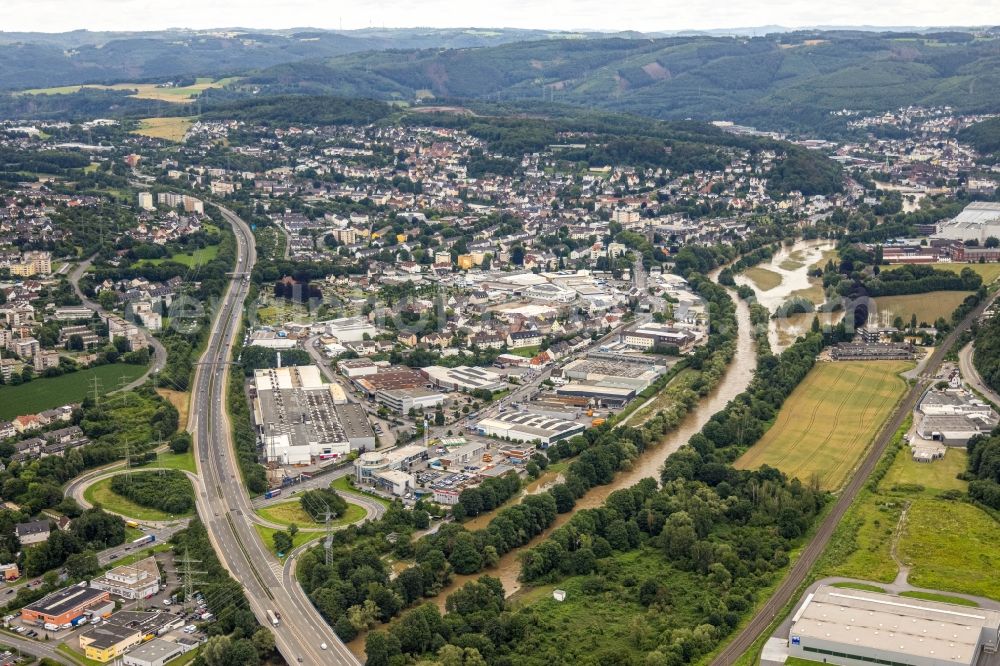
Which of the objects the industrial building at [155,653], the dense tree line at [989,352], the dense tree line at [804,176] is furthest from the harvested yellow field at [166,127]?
the industrial building at [155,653]

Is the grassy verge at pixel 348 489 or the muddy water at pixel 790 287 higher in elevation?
the grassy verge at pixel 348 489

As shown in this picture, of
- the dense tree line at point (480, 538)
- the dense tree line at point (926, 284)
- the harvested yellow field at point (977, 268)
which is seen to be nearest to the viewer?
the dense tree line at point (480, 538)

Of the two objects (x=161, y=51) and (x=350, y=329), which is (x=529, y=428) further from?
(x=161, y=51)

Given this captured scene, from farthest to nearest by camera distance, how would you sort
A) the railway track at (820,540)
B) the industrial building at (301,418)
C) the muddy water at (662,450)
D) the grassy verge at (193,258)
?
the grassy verge at (193,258) → the industrial building at (301,418) → the muddy water at (662,450) → the railway track at (820,540)

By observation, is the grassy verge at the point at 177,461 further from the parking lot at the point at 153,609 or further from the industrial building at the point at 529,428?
the industrial building at the point at 529,428

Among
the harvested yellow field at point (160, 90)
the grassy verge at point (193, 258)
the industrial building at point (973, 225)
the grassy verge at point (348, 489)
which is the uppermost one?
the harvested yellow field at point (160, 90)

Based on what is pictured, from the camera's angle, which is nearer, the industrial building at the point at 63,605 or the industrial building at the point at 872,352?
the industrial building at the point at 63,605

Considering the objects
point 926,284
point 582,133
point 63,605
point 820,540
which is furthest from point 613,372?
point 582,133
